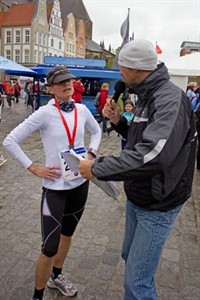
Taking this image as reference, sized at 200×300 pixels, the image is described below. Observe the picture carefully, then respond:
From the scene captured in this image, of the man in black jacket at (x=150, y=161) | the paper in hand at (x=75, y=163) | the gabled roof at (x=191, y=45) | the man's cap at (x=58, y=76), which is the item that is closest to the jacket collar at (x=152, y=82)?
the man in black jacket at (x=150, y=161)

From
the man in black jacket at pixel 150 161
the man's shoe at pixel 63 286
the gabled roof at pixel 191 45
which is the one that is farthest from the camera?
the gabled roof at pixel 191 45

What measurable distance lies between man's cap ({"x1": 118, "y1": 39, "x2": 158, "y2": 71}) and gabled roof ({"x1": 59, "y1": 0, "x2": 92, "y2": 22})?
9015 centimetres

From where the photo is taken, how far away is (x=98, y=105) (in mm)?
12836

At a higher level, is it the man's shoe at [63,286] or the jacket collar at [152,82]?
the jacket collar at [152,82]

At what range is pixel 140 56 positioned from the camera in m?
1.83

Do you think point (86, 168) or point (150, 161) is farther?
point (86, 168)

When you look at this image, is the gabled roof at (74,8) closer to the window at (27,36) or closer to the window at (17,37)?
the window at (17,37)

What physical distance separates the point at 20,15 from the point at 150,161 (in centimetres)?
6766

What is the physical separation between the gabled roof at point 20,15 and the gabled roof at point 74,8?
23.7 m

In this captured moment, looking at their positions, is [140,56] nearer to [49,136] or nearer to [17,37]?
[49,136]

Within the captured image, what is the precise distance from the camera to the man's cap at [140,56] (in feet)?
5.99

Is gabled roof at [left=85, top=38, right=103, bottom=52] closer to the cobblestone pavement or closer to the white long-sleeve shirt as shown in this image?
the cobblestone pavement

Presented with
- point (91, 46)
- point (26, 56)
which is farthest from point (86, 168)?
point (91, 46)

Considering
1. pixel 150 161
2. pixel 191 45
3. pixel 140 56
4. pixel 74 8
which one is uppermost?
pixel 74 8
